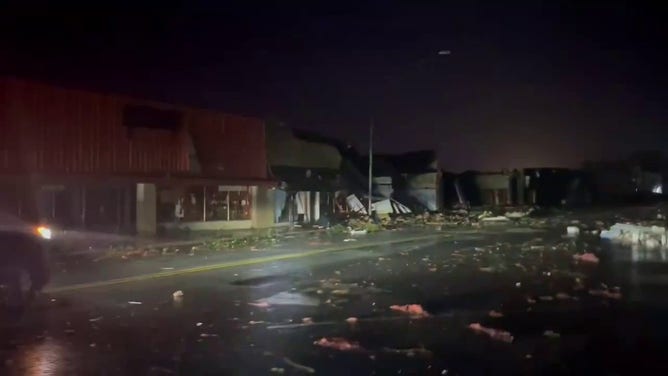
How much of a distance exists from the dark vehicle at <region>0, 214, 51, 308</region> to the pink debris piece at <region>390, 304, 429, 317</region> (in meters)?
6.01

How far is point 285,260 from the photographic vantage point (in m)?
23.9

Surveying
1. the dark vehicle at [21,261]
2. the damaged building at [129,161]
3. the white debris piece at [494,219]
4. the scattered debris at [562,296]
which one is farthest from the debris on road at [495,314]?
the white debris piece at [494,219]

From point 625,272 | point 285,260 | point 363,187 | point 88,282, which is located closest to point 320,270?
point 285,260

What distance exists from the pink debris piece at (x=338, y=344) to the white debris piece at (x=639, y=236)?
22578mm

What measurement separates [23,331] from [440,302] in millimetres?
7201

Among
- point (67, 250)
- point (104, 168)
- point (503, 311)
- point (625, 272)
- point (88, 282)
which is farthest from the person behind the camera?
point (104, 168)

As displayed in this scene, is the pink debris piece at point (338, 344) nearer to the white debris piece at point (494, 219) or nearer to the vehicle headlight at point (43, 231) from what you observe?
the vehicle headlight at point (43, 231)

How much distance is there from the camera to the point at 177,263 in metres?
22.8

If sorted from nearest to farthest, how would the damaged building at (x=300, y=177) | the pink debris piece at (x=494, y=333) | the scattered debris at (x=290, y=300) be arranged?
the pink debris piece at (x=494, y=333)
the scattered debris at (x=290, y=300)
the damaged building at (x=300, y=177)

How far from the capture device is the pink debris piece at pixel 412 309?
1298cm

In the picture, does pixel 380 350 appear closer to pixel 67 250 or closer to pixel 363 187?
pixel 67 250

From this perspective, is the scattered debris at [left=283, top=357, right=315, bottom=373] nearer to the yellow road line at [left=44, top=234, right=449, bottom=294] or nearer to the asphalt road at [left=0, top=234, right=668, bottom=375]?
the asphalt road at [left=0, top=234, right=668, bottom=375]

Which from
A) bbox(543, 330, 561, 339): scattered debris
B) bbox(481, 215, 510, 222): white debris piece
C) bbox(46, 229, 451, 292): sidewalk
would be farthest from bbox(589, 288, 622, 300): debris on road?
bbox(481, 215, 510, 222): white debris piece

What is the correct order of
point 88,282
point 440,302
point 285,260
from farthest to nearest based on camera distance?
point 285,260, point 88,282, point 440,302
